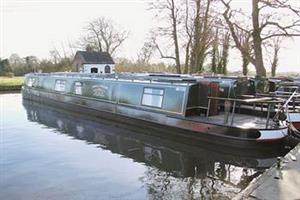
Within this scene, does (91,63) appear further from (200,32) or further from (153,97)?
(153,97)

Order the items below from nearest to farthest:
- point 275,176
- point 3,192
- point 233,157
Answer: point 275,176, point 3,192, point 233,157

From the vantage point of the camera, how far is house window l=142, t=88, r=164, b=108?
439 inches

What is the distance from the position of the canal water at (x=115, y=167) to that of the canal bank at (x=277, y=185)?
117cm

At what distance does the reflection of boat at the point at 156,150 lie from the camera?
7625 mm

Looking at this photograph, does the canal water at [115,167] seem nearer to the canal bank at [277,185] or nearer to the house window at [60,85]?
the canal bank at [277,185]

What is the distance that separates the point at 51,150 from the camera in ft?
30.1

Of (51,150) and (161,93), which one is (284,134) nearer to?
(161,93)

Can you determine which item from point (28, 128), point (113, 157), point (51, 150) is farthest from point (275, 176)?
point (28, 128)

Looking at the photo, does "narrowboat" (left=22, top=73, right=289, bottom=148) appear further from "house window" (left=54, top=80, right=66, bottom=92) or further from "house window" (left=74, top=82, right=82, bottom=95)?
"house window" (left=54, top=80, right=66, bottom=92)

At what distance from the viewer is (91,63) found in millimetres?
33906

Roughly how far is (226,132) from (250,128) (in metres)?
0.66

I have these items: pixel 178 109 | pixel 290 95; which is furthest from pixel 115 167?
pixel 290 95

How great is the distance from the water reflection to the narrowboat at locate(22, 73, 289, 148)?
499mm

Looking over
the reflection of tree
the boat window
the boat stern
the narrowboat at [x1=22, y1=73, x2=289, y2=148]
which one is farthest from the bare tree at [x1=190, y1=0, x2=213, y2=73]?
the reflection of tree
